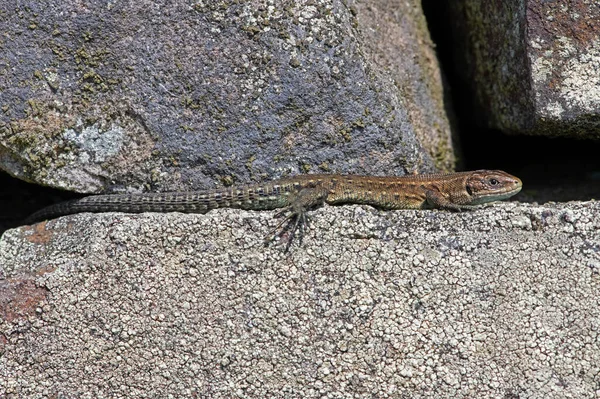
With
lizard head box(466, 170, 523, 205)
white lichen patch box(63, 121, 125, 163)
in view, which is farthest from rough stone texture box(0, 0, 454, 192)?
lizard head box(466, 170, 523, 205)

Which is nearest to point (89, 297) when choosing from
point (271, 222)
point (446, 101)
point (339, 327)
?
point (271, 222)

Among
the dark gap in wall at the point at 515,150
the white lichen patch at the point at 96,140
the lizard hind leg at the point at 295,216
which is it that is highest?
the white lichen patch at the point at 96,140

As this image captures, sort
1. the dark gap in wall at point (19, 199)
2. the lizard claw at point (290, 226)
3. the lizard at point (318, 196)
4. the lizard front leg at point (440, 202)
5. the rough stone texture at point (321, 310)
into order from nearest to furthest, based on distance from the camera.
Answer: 1. the rough stone texture at point (321, 310)
2. the lizard claw at point (290, 226)
3. the lizard at point (318, 196)
4. the lizard front leg at point (440, 202)
5. the dark gap in wall at point (19, 199)

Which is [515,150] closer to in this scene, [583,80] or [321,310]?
[583,80]

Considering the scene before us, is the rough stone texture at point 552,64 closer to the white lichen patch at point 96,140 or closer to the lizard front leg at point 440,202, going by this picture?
the lizard front leg at point 440,202

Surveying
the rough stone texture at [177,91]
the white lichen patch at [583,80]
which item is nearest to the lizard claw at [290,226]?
the rough stone texture at [177,91]

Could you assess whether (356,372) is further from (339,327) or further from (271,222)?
(271,222)
